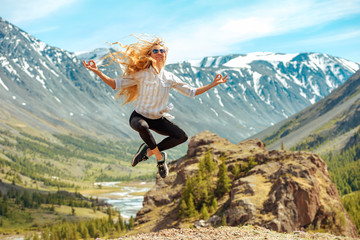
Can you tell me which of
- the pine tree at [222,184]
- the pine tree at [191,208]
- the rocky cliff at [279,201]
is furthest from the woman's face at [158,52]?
the pine tree at [222,184]

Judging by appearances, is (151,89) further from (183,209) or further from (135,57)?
(183,209)

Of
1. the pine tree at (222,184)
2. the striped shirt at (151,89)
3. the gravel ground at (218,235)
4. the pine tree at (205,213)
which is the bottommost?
the pine tree at (205,213)

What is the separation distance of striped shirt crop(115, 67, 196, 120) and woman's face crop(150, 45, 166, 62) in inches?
18.2

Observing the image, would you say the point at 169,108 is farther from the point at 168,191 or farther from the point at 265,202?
the point at 168,191

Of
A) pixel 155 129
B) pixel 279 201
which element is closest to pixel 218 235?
pixel 155 129

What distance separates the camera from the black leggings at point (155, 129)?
12367 mm

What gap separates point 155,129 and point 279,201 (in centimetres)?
3536

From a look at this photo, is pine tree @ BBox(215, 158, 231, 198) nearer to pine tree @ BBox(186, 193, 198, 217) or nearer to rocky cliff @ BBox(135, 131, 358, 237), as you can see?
rocky cliff @ BBox(135, 131, 358, 237)

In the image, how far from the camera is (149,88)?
12828mm

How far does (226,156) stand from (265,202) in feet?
81.3

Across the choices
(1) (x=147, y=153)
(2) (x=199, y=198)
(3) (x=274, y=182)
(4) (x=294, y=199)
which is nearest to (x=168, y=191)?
(2) (x=199, y=198)

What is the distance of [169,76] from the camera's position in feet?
43.6

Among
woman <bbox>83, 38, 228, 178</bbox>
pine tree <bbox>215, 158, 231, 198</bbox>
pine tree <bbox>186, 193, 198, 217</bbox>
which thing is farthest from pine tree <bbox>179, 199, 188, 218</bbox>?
woman <bbox>83, 38, 228, 178</bbox>

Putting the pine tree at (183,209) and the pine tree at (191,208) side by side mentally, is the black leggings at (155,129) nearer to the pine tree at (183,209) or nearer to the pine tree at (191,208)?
the pine tree at (191,208)
